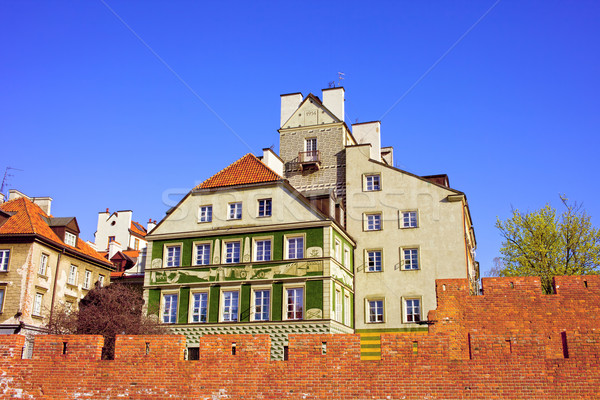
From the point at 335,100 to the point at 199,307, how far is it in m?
17.3

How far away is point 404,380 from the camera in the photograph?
16.7 meters

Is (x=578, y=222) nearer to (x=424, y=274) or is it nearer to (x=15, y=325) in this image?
(x=424, y=274)

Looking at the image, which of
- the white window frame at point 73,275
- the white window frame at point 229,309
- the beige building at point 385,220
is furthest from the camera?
the white window frame at point 73,275


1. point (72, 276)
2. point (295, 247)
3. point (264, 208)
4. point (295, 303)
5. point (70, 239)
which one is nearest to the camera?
point (295, 303)

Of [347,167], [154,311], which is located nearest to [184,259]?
[154,311]

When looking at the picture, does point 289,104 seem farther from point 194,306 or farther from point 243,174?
point 194,306

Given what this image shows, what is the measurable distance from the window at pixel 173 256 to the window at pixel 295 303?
24.6ft

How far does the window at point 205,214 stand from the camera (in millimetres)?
37625

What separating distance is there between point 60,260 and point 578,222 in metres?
35.1

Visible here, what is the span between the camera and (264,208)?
36.6 meters

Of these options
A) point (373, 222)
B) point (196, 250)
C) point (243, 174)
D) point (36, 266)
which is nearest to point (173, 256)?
point (196, 250)

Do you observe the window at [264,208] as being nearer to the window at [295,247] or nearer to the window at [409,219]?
the window at [295,247]

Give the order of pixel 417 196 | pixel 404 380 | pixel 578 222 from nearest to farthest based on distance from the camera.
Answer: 1. pixel 404 380
2. pixel 417 196
3. pixel 578 222

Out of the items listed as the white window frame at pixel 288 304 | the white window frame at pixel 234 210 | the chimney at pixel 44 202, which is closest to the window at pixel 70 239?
the chimney at pixel 44 202
